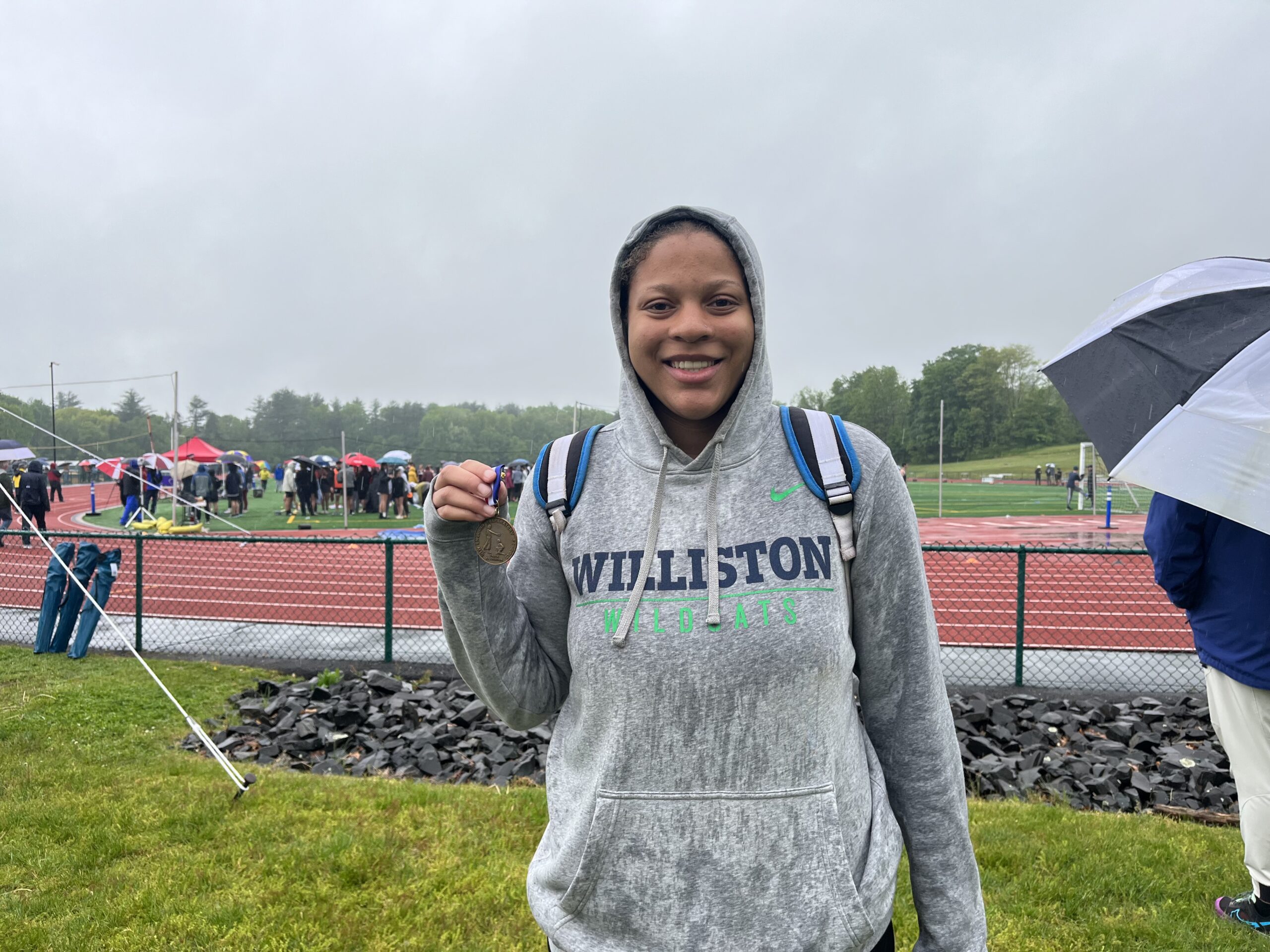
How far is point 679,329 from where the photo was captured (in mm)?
1315

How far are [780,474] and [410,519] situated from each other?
2886 cm

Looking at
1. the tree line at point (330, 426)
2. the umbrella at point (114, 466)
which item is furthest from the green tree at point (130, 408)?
the umbrella at point (114, 466)

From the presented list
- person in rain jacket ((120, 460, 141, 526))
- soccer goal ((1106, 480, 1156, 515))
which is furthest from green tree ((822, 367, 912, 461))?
person in rain jacket ((120, 460, 141, 526))

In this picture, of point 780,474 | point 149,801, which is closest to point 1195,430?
point 780,474

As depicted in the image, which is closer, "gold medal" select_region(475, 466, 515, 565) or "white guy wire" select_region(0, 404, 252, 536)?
"gold medal" select_region(475, 466, 515, 565)

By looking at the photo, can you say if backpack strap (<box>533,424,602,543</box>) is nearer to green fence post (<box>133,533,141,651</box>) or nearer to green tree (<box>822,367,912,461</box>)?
green fence post (<box>133,533,141,651</box>)

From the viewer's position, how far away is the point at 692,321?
1312 mm

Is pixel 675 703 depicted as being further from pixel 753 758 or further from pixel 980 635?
pixel 980 635

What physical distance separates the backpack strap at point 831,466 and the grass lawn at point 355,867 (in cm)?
263

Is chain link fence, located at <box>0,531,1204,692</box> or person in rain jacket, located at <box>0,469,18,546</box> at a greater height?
person in rain jacket, located at <box>0,469,18,546</box>

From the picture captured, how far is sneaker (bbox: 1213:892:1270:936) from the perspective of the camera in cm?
320

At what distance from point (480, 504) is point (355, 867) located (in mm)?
3125

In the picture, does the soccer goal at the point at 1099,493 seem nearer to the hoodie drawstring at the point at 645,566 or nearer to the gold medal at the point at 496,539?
the hoodie drawstring at the point at 645,566

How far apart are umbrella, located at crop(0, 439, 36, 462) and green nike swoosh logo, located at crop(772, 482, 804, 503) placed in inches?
859
